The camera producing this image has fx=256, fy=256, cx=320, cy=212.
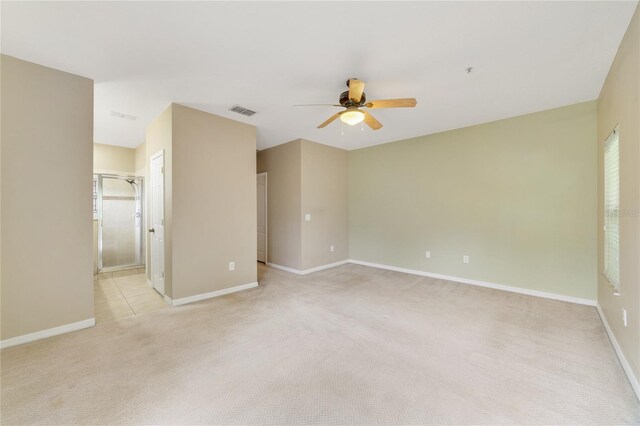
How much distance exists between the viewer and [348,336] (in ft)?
8.47

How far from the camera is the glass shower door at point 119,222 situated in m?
5.22

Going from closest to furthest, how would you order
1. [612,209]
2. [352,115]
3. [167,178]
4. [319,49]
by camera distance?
[319,49] < [612,209] < [352,115] < [167,178]

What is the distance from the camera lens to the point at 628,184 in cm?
200

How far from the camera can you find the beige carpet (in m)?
1.60

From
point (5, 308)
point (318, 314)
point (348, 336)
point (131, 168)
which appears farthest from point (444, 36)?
point (131, 168)

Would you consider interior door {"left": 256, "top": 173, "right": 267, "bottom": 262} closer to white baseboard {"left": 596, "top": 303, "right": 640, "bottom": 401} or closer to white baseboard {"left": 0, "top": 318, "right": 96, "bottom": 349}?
white baseboard {"left": 0, "top": 318, "right": 96, "bottom": 349}

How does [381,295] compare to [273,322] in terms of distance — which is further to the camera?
[381,295]

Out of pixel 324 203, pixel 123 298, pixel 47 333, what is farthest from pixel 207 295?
pixel 324 203

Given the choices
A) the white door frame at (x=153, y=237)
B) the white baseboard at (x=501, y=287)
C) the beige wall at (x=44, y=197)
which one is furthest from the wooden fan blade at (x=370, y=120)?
the white baseboard at (x=501, y=287)

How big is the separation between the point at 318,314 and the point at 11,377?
2593mm

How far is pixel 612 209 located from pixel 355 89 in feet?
9.64

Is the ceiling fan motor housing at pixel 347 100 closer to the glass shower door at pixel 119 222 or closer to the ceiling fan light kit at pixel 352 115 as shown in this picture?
Answer: the ceiling fan light kit at pixel 352 115

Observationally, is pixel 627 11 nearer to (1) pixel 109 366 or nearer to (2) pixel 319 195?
(2) pixel 319 195

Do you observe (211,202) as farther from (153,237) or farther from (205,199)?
(153,237)
